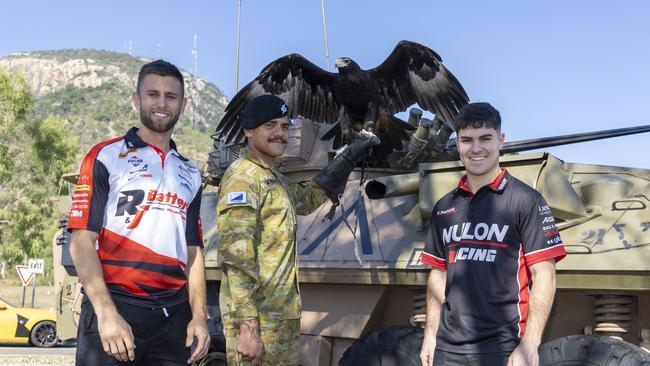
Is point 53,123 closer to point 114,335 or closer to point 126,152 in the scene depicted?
point 126,152

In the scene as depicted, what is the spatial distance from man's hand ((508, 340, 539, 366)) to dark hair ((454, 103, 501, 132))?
36.7 inches

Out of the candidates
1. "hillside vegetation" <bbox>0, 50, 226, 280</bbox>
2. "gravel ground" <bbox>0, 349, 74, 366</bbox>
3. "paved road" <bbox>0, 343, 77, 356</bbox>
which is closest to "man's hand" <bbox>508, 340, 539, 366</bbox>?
"hillside vegetation" <bbox>0, 50, 226, 280</bbox>

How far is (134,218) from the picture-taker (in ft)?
10.6

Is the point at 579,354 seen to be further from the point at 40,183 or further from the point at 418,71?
the point at 40,183

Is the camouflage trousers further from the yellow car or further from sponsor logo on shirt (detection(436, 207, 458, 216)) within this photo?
the yellow car

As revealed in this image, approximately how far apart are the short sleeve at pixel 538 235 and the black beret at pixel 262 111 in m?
1.44

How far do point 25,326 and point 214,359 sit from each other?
11519mm

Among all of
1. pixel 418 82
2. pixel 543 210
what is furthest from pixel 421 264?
pixel 543 210

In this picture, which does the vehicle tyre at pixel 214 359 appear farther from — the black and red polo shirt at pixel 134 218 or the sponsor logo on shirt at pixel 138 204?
the sponsor logo on shirt at pixel 138 204

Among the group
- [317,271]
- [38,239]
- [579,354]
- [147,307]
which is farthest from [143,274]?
[38,239]

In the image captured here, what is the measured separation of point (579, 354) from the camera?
478cm

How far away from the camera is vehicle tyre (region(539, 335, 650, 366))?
4625 mm

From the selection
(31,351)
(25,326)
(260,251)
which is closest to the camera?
(260,251)

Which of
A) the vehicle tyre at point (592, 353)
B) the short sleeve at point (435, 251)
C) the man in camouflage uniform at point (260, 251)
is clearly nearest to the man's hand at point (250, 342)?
the man in camouflage uniform at point (260, 251)
